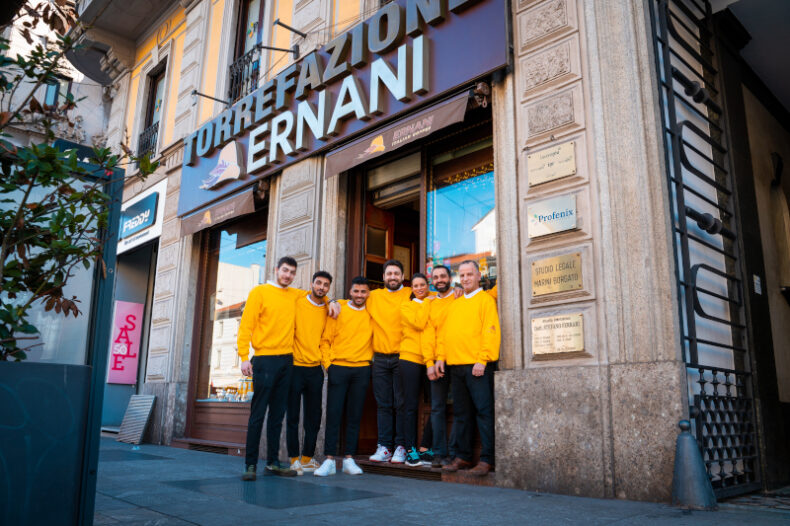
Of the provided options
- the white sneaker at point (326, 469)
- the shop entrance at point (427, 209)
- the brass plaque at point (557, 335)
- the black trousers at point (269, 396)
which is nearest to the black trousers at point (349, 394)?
the white sneaker at point (326, 469)

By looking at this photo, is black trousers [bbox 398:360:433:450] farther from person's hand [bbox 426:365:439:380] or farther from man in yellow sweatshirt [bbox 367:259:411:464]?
person's hand [bbox 426:365:439:380]

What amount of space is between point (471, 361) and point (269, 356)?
1.92 meters

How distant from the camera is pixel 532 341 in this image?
17.4 feet

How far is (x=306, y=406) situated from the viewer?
629 centimetres

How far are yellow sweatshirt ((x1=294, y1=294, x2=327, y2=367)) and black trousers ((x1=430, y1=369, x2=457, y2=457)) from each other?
1.23m

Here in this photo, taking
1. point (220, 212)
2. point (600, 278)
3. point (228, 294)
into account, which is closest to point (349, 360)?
point (600, 278)

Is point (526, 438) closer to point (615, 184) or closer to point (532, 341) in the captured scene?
point (532, 341)

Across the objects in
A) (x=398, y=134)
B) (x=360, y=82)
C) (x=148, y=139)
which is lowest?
(x=398, y=134)

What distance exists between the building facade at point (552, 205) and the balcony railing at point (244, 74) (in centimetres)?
60

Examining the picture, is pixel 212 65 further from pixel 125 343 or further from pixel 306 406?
pixel 306 406

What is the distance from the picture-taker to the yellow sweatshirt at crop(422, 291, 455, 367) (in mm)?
6016

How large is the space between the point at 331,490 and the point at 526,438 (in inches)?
64.0

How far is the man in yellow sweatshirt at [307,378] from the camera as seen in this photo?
617 centimetres

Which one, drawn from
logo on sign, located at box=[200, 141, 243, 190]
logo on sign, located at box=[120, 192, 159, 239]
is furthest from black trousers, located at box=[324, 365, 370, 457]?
logo on sign, located at box=[120, 192, 159, 239]
